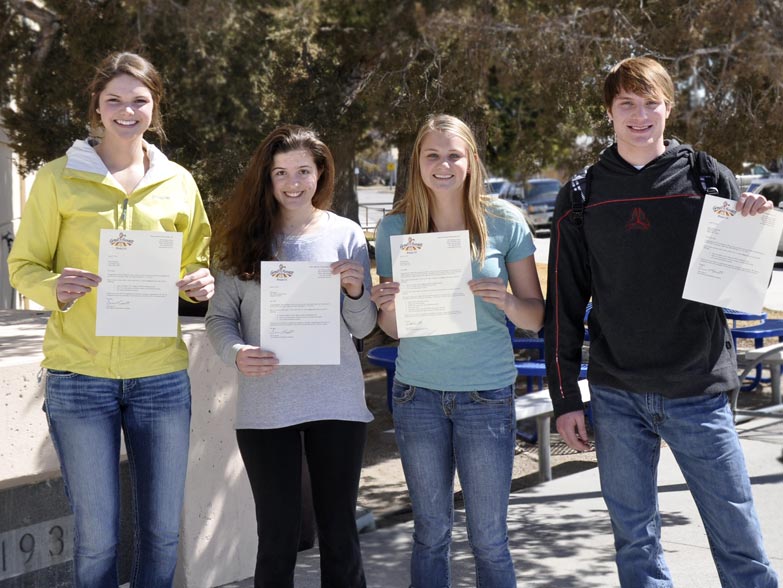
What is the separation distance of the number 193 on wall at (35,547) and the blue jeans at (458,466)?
1.69 metres

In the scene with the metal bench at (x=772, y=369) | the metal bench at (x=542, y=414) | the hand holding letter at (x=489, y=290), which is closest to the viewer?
the hand holding letter at (x=489, y=290)

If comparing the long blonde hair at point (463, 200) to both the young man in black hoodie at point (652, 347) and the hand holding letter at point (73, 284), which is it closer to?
the young man in black hoodie at point (652, 347)

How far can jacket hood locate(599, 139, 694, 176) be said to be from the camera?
3.23m

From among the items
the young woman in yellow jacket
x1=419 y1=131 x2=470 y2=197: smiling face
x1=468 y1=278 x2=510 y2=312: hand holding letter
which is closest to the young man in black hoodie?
x1=468 y1=278 x2=510 y2=312: hand holding letter

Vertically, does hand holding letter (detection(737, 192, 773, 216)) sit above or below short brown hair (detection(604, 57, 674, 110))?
below

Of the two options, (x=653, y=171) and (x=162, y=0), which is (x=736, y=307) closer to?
(x=653, y=171)

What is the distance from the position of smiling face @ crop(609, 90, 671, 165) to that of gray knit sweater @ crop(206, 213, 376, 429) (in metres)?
1.00

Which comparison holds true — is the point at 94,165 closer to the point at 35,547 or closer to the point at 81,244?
the point at 81,244

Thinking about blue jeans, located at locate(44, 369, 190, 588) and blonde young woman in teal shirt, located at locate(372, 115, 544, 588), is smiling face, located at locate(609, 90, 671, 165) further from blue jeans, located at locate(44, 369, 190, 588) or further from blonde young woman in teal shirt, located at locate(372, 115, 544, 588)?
blue jeans, located at locate(44, 369, 190, 588)

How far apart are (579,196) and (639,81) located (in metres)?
0.41

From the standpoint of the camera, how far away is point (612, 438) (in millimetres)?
3281

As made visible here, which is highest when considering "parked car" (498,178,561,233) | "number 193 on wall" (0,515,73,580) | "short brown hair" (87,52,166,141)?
"parked car" (498,178,561,233)

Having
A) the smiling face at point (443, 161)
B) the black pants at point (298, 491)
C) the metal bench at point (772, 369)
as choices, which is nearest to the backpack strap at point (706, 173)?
the smiling face at point (443, 161)

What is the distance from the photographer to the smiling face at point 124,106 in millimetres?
3287
